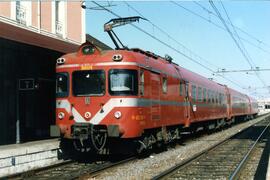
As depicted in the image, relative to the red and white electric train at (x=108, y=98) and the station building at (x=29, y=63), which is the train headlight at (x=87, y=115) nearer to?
the red and white electric train at (x=108, y=98)

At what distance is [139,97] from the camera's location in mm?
12852

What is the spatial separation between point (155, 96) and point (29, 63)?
555cm

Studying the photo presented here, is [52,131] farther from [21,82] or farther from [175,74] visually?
[175,74]

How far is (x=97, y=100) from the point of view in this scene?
12.7 metres

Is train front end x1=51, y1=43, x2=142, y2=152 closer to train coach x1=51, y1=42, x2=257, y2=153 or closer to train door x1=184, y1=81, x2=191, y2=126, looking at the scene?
train coach x1=51, y1=42, x2=257, y2=153

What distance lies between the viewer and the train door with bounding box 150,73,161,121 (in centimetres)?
1399

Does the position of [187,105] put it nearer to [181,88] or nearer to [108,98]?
[181,88]

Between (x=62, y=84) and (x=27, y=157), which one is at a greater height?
(x=62, y=84)

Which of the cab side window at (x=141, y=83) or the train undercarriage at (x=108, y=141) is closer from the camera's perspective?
the train undercarriage at (x=108, y=141)

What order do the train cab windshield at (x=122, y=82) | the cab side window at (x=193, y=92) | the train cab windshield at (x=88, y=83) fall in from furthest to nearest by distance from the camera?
1. the cab side window at (x=193, y=92)
2. the train cab windshield at (x=88, y=83)
3. the train cab windshield at (x=122, y=82)

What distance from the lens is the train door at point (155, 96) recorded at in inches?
551

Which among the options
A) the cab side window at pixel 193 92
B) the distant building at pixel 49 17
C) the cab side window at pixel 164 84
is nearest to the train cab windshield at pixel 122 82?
the cab side window at pixel 164 84

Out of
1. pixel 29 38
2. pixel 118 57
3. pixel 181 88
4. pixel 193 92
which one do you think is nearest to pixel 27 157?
pixel 118 57

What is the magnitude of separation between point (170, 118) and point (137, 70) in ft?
12.2
